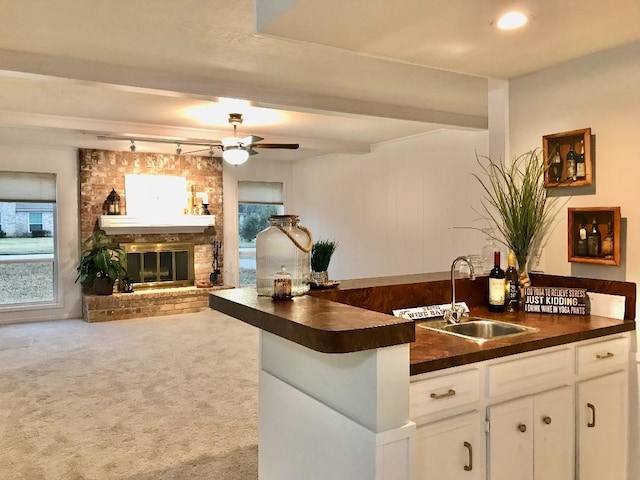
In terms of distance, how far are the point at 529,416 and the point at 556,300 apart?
0.83 metres

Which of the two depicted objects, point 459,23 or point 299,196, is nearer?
point 459,23

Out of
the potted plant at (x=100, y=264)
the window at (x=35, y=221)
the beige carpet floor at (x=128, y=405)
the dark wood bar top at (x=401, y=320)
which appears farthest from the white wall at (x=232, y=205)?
the dark wood bar top at (x=401, y=320)

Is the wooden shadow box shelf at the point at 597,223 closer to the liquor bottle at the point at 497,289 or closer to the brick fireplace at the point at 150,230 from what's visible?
the liquor bottle at the point at 497,289

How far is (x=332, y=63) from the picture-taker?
380 cm

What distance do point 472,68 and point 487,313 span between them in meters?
1.34

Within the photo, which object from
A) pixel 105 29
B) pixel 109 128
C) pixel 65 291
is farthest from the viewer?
pixel 65 291

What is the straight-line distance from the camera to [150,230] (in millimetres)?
8086

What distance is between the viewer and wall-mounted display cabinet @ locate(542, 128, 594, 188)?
2672 mm

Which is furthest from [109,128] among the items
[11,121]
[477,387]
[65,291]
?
[477,387]

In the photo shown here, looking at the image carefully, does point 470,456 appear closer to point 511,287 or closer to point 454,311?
point 454,311

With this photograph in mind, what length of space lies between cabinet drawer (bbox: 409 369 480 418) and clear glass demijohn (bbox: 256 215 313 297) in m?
0.70

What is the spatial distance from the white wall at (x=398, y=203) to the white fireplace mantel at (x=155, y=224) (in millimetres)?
1996

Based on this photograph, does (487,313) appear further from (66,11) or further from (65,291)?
(65,291)

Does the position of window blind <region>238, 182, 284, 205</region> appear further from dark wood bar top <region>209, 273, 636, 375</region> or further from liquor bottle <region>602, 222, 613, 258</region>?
liquor bottle <region>602, 222, 613, 258</region>
